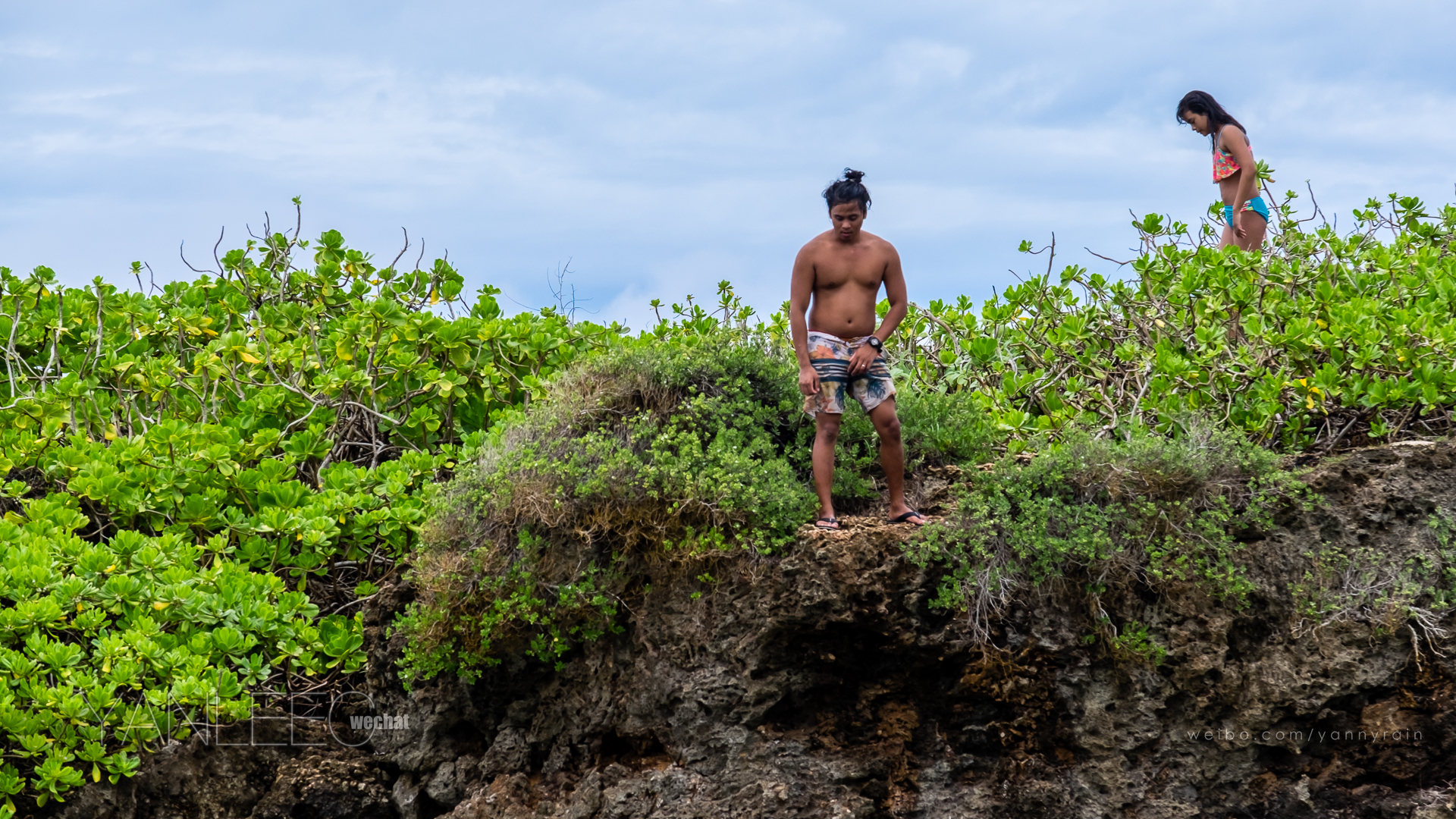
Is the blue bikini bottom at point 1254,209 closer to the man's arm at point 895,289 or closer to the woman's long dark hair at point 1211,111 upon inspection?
the woman's long dark hair at point 1211,111

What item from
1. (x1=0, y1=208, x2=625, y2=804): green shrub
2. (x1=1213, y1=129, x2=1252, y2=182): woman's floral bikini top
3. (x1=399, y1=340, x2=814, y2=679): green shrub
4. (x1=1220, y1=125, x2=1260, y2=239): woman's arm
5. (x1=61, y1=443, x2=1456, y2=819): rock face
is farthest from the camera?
(x1=1213, y1=129, x2=1252, y2=182): woman's floral bikini top

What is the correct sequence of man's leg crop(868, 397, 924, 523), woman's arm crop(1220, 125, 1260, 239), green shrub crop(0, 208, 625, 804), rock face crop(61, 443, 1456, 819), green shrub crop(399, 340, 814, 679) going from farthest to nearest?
woman's arm crop(1220, 125, 1260, 239), green shrub crop(0, 208, 625, 804), man's leg crop(868, 397, 924, 523), green shrub crop(399, 340, 814, 679), rock face crop(61, 443, 1456, 819)

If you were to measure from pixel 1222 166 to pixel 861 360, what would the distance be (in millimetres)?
5307

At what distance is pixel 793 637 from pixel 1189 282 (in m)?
3.94

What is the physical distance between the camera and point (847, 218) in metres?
5.87

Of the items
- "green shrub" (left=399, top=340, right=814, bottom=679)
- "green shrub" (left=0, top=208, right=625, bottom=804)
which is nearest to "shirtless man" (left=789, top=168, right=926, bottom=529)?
"green shrub" (left=399, top=340, right=814, bottom=679)

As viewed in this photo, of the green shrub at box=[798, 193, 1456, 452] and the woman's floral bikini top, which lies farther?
the woman's floral bikini top

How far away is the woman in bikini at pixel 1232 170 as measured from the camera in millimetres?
9391

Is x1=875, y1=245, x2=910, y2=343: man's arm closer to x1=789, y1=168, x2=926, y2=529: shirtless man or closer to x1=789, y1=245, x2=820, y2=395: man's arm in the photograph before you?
x1=789, y1=168, x2=926, y2=529: shirtless man

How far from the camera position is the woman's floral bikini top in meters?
9.52

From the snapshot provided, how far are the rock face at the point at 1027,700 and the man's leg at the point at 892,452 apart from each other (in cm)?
30

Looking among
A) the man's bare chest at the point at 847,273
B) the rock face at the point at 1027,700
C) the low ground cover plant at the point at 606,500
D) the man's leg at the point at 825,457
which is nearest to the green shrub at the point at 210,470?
the low ground cover plant at the point at 606,500

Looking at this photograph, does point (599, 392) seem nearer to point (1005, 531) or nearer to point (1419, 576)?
point (1005, 531)

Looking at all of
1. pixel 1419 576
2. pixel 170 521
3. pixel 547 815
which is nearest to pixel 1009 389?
pixel 1419 576
